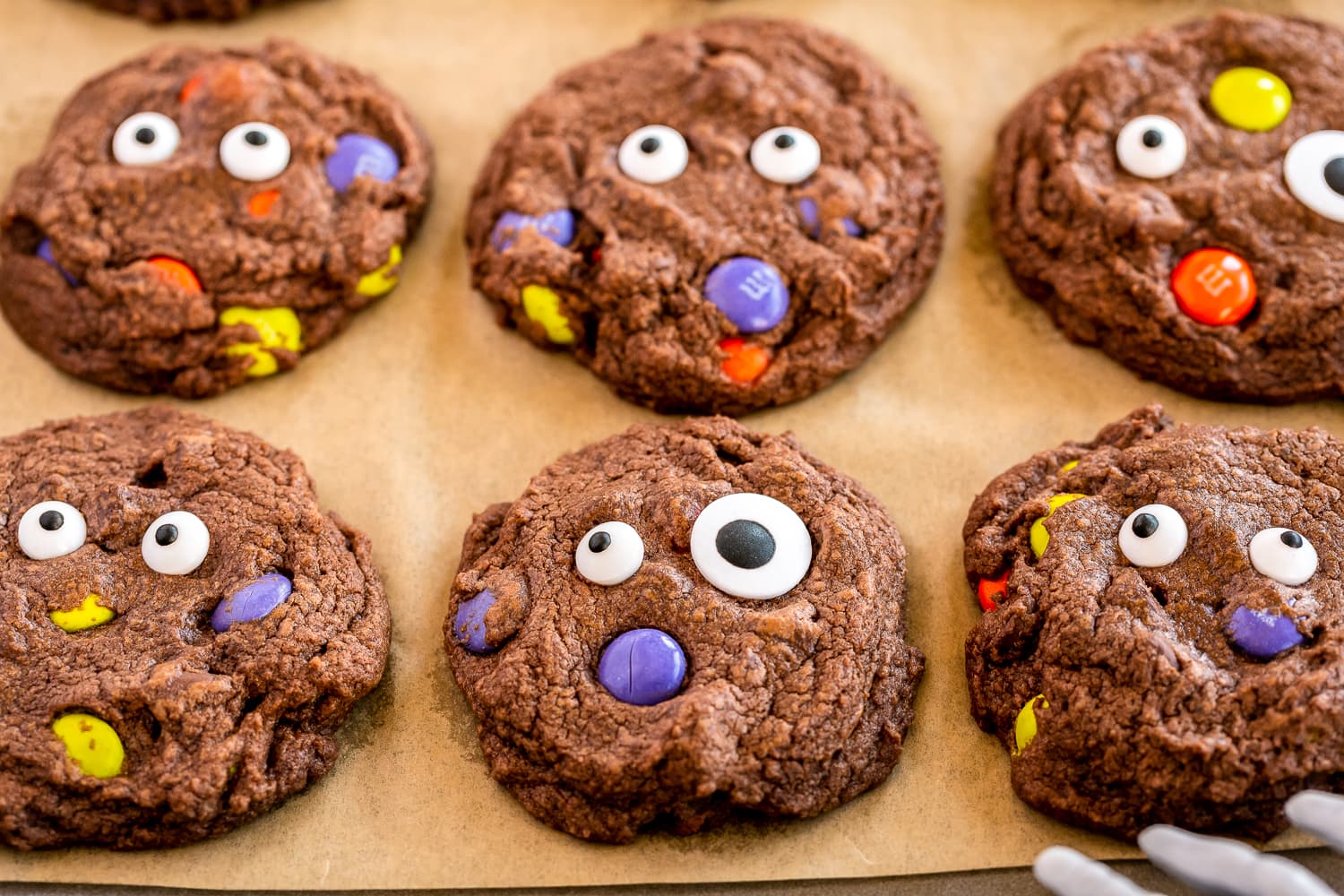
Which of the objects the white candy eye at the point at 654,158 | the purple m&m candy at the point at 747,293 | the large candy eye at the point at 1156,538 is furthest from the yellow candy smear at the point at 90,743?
the large candy eye at the point at 1156,538

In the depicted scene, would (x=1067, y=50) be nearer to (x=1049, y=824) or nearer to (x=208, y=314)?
(x=1049, y=824)

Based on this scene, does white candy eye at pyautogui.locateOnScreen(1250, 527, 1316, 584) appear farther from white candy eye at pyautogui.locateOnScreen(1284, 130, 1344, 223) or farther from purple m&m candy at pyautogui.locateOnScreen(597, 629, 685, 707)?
purple m&m candy at pyautogui.locateOnScreen(597, 629, 685, 707)

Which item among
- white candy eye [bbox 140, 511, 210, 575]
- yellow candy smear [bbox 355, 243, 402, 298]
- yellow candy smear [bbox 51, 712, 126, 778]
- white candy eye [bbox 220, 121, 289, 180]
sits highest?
white candy eye [bbox 220, 121, 289, 180]

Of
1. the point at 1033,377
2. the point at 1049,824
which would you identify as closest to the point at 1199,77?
the point at 1033,377

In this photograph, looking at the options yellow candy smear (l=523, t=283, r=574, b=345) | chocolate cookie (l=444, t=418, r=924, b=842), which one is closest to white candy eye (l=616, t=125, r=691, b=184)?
yellow candy smear (l=523, t=283, r=574, b=345)

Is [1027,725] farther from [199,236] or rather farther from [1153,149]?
[199,236]

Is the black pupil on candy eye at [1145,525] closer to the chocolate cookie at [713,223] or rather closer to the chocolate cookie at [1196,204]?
the chocolate cookie at [1196,204]
